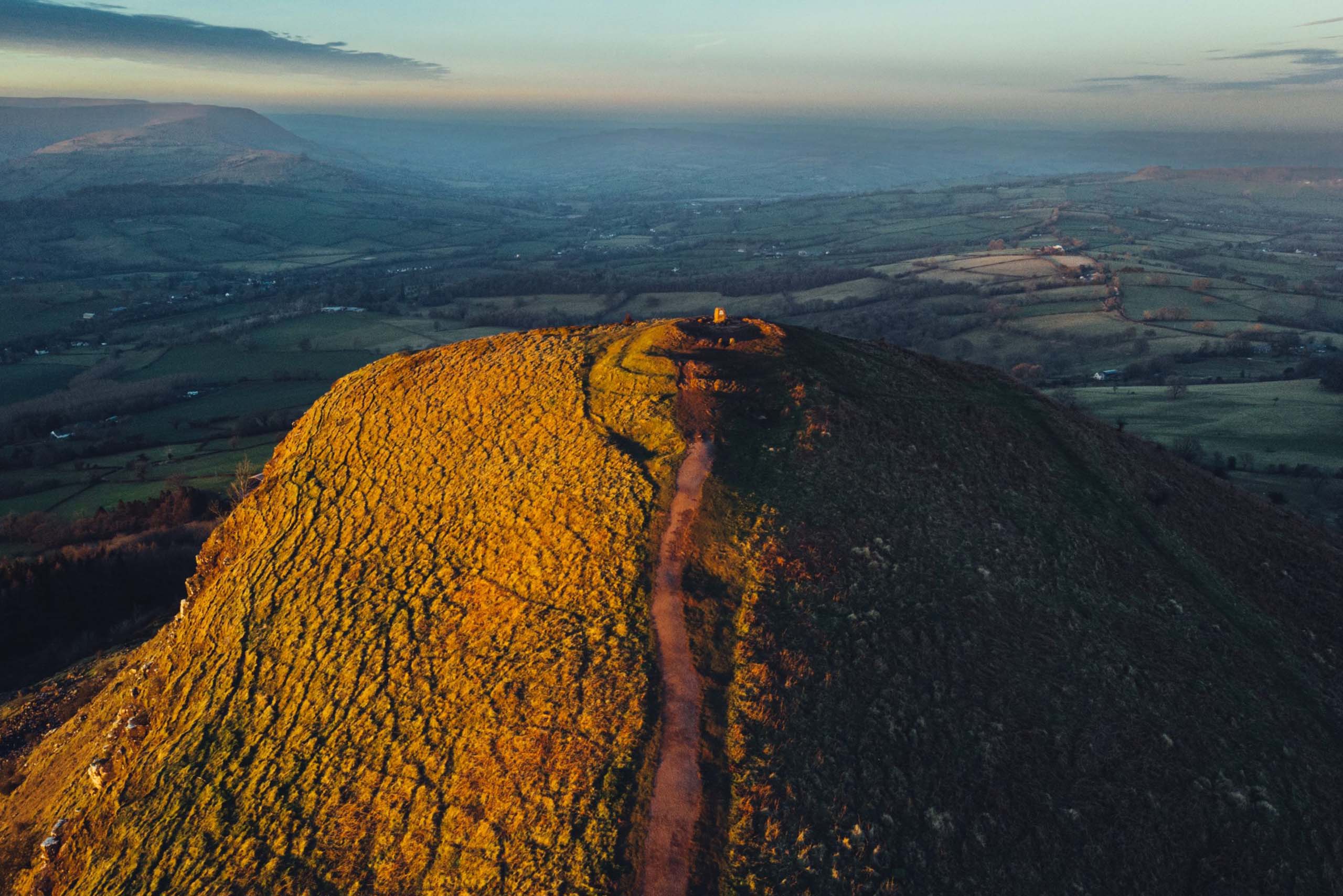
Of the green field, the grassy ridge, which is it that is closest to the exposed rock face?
the grassy ridge

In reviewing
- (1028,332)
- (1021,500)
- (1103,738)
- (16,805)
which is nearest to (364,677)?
(16,805)

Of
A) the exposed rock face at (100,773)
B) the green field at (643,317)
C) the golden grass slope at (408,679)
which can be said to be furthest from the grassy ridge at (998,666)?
the green field at (643,317)

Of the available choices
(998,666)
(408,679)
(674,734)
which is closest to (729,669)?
(674,734)

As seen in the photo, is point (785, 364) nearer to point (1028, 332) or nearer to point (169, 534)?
point (169, 534)

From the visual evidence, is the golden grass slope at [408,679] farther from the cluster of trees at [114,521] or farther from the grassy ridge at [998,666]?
the cluster of trees at [114,521]

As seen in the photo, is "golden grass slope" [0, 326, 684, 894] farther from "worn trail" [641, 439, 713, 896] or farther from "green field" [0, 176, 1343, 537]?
"green field" [0, 176, 1343, 537]

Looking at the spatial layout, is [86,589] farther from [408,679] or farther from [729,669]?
[729,669]
